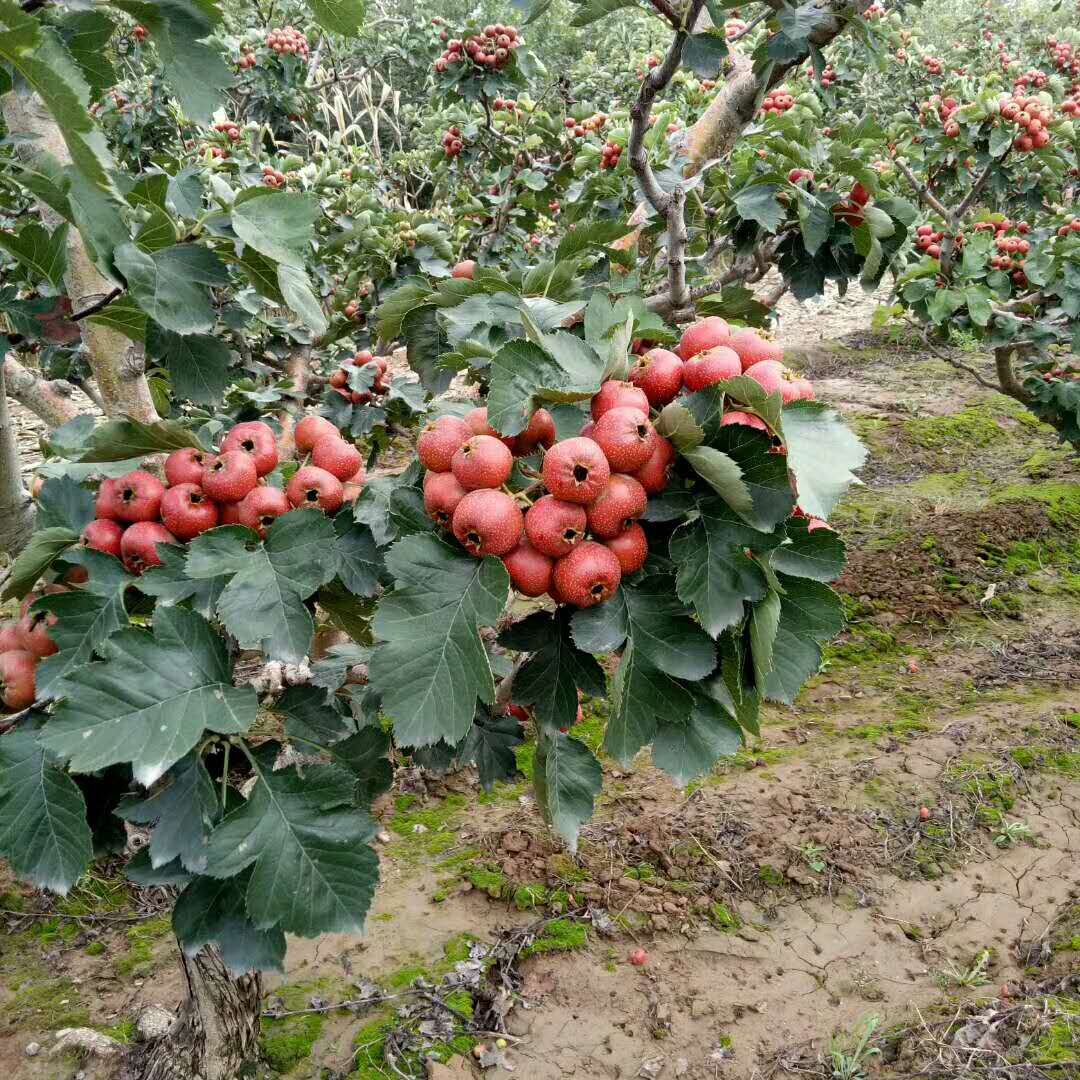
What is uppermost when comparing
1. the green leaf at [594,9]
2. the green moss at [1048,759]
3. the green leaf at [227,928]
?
the green leaf at [594,9]

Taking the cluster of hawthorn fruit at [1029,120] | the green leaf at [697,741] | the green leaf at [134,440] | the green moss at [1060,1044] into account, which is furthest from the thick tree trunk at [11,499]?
the cluster of hawthorn fruit at [1029,120]

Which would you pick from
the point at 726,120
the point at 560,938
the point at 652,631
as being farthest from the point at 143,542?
the point at 726,120

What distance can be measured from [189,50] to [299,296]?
351 millimetres

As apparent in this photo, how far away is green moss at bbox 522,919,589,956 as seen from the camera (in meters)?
2.39

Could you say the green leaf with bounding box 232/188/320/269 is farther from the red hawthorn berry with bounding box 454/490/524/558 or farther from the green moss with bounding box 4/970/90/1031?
the green moss with bounding box 4/970/90/1031

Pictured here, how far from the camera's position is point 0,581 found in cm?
131

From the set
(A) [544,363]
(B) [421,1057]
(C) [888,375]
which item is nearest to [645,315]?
(A) [544,363]

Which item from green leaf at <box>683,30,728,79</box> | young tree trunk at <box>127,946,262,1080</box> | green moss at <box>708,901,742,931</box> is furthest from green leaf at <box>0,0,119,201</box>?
green moss at <box>708,901,742,931</box>

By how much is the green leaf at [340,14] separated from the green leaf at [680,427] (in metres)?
0.75

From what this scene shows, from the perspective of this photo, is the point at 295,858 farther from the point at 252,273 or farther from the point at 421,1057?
the point at 421,1057

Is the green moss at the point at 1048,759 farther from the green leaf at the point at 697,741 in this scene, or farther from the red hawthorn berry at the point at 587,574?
the red hawthorn berry at the point at 587,574

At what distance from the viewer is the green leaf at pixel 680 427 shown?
939mm

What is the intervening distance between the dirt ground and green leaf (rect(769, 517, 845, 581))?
1647 mm

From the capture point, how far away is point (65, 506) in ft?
3.91
